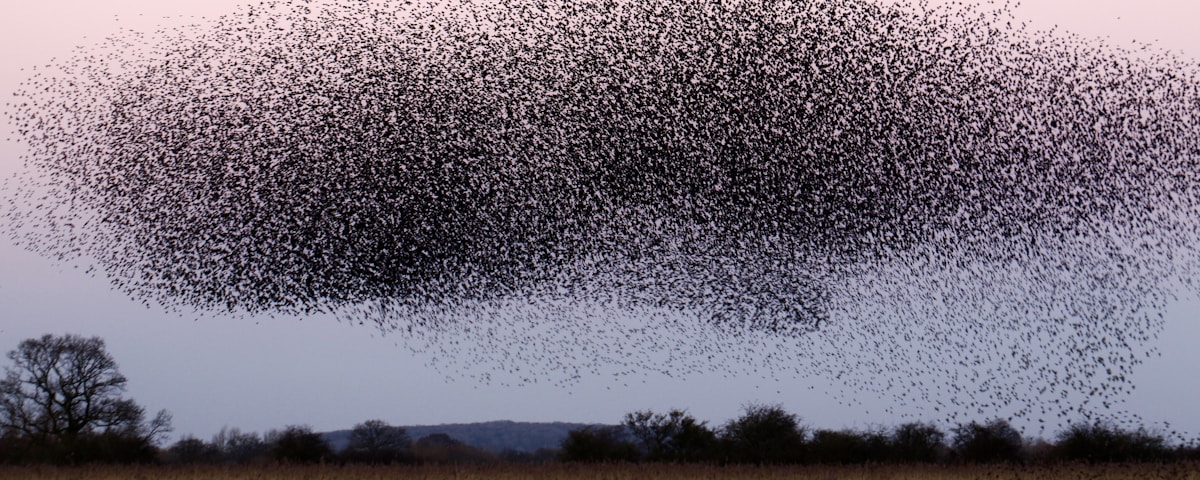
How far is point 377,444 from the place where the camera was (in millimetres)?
25141

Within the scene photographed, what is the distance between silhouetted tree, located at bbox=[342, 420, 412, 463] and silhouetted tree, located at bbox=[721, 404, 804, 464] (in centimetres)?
742

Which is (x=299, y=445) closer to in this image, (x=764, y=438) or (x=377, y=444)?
(x=377, y=444)

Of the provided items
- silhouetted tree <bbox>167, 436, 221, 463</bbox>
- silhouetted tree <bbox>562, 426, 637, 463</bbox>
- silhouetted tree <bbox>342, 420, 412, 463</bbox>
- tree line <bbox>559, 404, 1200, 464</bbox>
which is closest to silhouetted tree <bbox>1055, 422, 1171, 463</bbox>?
tree line <bbox>559, 404, 1200, 464</bbox>

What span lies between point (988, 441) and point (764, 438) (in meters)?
4.97

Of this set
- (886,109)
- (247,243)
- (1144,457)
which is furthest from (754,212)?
(1144,457)

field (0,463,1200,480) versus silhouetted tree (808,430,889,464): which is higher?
silhouetted tree (808,430,889,464)

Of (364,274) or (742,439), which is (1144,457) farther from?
(364,274)

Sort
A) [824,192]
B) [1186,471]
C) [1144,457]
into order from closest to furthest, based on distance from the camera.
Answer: [1186,471], [824,192], [1144,457]

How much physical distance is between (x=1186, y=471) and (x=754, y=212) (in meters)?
8.37

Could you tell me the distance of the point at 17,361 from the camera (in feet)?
100.0

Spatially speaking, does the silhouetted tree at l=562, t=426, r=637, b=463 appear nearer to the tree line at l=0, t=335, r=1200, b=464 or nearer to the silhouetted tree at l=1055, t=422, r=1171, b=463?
the tree line at l=0, t=335, r=1200, b=464

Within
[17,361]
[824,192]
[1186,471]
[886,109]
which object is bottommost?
[1186,471]

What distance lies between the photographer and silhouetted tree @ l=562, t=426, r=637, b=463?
82.9ft

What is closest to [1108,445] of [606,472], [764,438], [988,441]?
[988,441]
